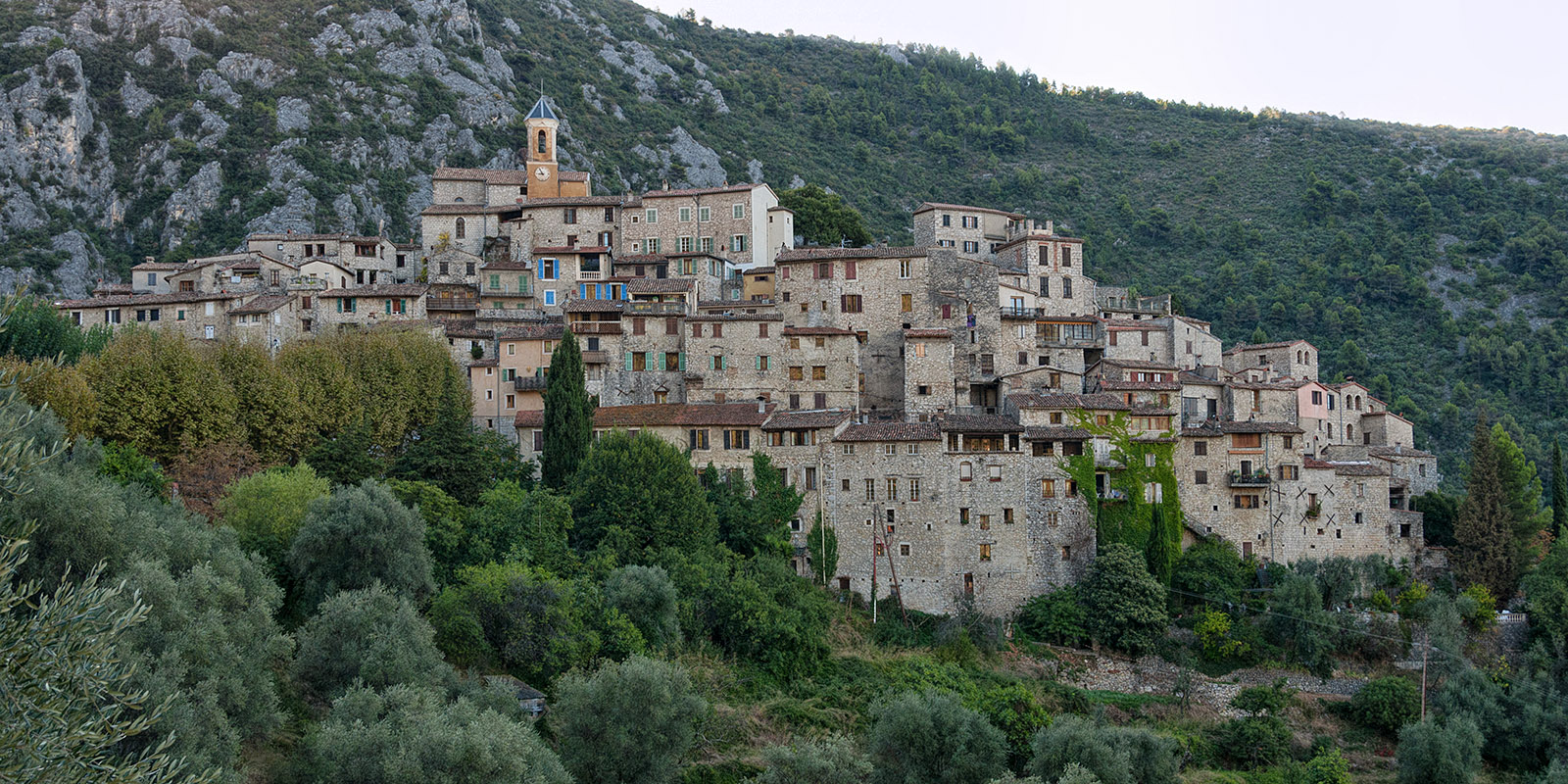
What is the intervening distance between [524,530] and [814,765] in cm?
1618

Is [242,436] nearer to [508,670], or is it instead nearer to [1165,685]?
[508,670]

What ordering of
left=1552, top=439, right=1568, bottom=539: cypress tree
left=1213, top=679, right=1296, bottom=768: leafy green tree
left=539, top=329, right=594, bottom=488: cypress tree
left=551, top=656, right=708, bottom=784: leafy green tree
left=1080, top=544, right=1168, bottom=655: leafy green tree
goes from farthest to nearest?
left=1552, top=439, right=1568, bottom=539: cypress tree < left=1080, top=544, right=1168, bottom=655: leafy green tree < left=539, top=329, right=594, bottom=488: cypress tree < left=1213, top=679, right=1296, bottom=768: leafy green tree < left=551, top=656, right=708, bottom=784: leafy green tree

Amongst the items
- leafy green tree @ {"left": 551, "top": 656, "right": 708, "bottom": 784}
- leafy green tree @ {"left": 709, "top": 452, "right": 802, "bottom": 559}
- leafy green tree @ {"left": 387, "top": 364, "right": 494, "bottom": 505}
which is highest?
leafy green tree @ {"left": 387, "top": 364, "right": 494, "bottom": 505}

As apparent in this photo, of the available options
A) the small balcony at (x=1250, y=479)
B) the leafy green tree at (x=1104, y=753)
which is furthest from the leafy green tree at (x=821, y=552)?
the small balcony at (x=1250, y=479)

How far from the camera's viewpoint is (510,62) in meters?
111

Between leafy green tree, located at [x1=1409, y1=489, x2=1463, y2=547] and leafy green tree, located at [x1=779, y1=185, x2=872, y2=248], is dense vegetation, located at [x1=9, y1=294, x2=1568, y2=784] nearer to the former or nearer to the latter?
leafy green tree, located at [x1=1409, y1=489, x2=1463, y2=547]

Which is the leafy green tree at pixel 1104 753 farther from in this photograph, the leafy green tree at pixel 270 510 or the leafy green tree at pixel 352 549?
the leafy green tree at pixel 270 510

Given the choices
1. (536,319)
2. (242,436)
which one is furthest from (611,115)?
(242,436)

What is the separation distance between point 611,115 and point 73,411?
2825 inches

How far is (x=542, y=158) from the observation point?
78562mm

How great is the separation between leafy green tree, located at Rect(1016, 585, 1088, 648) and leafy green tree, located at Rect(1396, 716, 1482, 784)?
1269 centimetres

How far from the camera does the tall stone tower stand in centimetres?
7700

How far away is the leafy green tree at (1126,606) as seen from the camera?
172 ft

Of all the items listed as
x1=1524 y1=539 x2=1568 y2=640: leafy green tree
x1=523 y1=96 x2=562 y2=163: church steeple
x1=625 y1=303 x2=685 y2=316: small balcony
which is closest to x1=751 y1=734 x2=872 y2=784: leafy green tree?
x1=625 y1=303 x2=685 y2=316: small balcony
